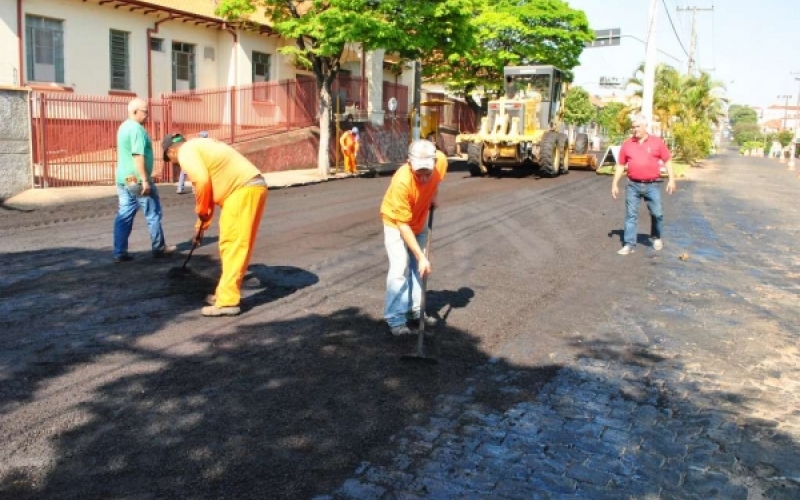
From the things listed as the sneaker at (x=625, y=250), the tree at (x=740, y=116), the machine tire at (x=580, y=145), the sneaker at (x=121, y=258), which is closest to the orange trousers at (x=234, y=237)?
the sneaker at (x=121, y=258)

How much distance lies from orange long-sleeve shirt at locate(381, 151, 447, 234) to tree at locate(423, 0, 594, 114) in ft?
95.0

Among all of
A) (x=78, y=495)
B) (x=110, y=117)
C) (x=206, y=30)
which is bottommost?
(x=78, y=495)

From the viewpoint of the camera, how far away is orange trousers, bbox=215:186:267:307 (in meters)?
6.28

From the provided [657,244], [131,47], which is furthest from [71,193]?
[657,244]

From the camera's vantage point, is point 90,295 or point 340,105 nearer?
point 90,295

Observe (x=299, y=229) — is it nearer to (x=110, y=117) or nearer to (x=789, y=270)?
(x=789, y=270)

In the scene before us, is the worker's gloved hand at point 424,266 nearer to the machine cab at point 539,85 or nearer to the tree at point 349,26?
the tree at point 349,26

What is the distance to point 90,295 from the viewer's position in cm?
692

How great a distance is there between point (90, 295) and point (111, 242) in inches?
123

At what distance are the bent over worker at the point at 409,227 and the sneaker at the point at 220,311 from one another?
4.28ft

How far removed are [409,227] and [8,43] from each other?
16725mm

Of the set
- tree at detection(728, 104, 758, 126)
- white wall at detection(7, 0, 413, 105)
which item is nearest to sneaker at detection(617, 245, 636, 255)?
white wall at detection(7, 0, 413, 105)

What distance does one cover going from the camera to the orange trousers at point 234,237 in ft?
20.6

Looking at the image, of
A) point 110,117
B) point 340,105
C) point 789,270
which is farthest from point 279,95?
point 789,270
